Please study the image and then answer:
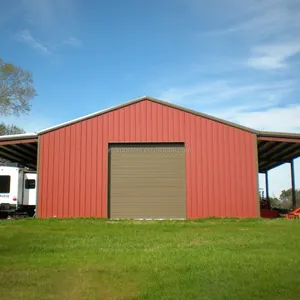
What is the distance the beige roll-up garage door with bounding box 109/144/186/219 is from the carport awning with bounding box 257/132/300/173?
13.8 feet

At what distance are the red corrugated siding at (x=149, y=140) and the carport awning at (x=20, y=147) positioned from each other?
939mm

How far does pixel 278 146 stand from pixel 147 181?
792 cm

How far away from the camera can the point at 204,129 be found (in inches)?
706

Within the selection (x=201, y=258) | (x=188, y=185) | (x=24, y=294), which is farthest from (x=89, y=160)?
(x=24, y=294)

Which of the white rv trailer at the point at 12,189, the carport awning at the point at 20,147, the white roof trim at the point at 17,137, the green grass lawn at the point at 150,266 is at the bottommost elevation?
the green grass lawn at the point at 150,266

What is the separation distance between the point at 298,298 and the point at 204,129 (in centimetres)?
1313

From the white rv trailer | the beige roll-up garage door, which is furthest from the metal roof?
the beige roll-up garage door

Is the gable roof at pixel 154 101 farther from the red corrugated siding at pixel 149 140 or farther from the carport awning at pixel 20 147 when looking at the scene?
the carport awning at pixel 20 147

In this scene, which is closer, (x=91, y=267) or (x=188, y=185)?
(x=91, y=267)

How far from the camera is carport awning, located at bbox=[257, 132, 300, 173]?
59.5 feet

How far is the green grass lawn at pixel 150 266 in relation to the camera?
5388mm

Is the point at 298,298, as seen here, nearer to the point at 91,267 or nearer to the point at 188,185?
the point at 91,267

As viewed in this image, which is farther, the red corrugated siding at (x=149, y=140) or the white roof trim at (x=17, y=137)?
the white roof trim at (x=17, y=137)

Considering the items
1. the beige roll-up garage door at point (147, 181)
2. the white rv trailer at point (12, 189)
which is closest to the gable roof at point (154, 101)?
the beige roll-up garage door at point (147, 181)
